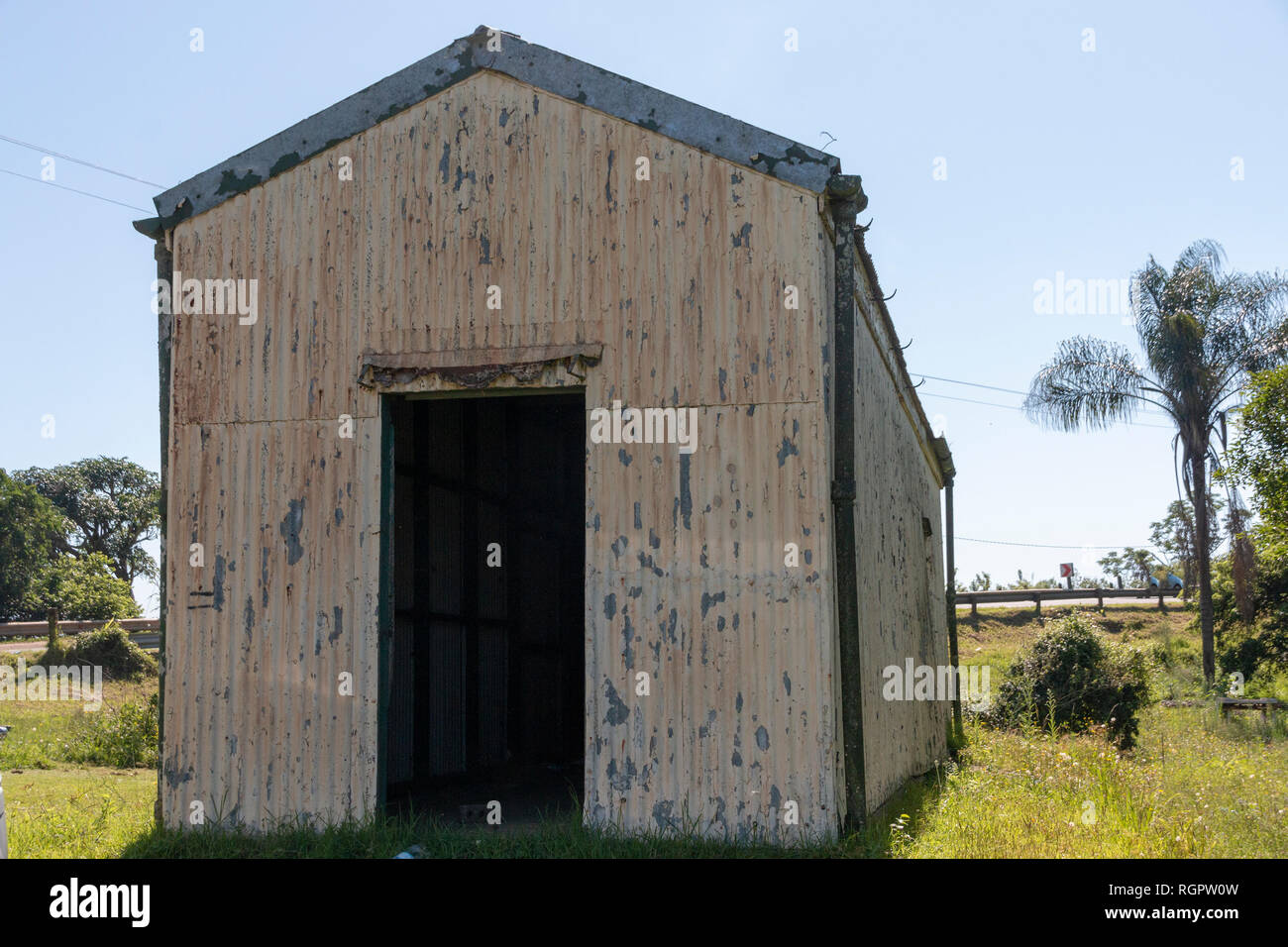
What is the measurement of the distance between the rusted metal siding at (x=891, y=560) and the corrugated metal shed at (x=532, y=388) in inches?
8.5

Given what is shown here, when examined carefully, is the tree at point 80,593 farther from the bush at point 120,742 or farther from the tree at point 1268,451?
the tree at point 1268,451

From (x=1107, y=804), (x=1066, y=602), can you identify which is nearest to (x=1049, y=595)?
(x=1066, y=602)

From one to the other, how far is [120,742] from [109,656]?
8272 millimetres

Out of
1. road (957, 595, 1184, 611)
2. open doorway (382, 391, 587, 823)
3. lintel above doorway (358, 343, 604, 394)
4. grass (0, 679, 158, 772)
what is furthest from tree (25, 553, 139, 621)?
lintel above doorway (358, 343, 604, 394)

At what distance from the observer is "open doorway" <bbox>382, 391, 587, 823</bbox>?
36.2 ft

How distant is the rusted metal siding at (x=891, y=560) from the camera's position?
956 centimetres

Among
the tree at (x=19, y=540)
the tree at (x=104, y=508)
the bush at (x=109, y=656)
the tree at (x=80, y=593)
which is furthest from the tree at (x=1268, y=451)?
the tree at (x=104, y=508)

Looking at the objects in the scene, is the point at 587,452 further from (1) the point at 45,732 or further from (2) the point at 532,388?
(1) the point at 45,732

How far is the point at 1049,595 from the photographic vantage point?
38.0m

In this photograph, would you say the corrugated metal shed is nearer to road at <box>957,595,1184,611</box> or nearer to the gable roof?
the gable roof

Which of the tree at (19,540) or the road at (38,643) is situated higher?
the tree at (19,540)

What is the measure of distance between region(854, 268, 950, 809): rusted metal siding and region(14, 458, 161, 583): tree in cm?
4804
